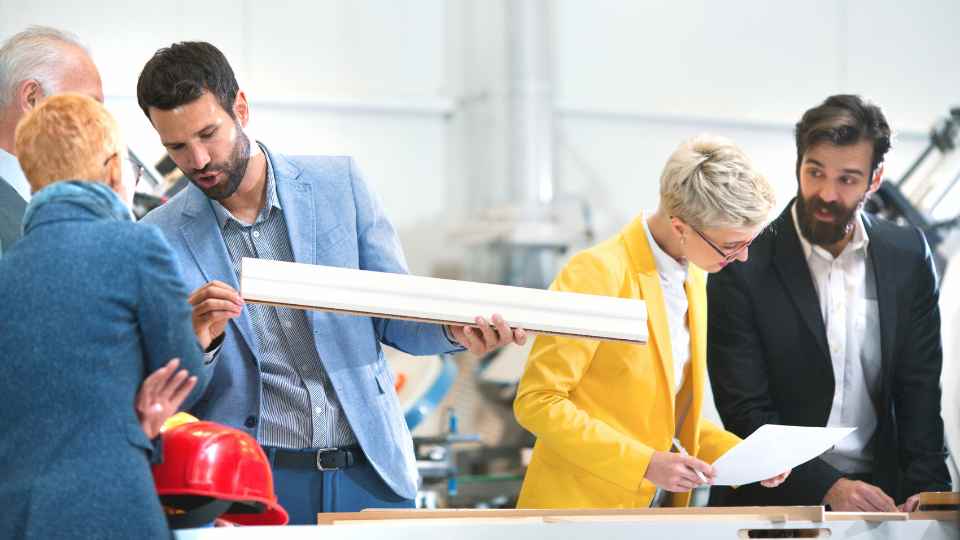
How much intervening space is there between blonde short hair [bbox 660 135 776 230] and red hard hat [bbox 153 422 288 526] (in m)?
0.93

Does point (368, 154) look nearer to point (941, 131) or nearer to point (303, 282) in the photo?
→ point (941, 131)

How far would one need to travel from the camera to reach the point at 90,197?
4.90 ft

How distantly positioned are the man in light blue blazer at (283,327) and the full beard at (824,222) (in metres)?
0.77

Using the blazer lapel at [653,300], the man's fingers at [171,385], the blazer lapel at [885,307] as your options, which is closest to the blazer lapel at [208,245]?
the man's fingers at [171,385]

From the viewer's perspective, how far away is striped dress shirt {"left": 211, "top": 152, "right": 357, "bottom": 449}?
2.00m

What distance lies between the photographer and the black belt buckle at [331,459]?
6.56ft

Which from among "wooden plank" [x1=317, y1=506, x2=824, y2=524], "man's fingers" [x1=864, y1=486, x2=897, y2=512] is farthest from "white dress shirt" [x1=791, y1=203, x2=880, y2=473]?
"wooden plank" [x1=317, y1=506, x2=824, y2=524]

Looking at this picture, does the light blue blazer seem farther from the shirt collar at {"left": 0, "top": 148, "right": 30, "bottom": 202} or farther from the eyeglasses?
the eyeglasses

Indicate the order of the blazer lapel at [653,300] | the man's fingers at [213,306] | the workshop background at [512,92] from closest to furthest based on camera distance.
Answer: the man's fingers at [213,306], the blazer lapel at [653,300], the workshop background at [512,92]

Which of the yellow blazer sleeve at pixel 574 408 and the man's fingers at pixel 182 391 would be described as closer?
the man's fingers at pixel 182 391

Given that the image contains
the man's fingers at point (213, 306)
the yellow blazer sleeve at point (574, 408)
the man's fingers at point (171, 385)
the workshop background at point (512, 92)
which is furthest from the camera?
the workshop background at point (512, 92)

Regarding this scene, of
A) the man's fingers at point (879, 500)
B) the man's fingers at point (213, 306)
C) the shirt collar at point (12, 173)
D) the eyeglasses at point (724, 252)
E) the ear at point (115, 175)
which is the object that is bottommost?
the man's fingers at point (879, 500)

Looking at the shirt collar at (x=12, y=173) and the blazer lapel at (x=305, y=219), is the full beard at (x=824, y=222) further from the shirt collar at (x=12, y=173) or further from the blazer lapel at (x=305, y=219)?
the shirt collar at (x=12, y=173)

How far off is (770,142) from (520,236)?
6.09ft
